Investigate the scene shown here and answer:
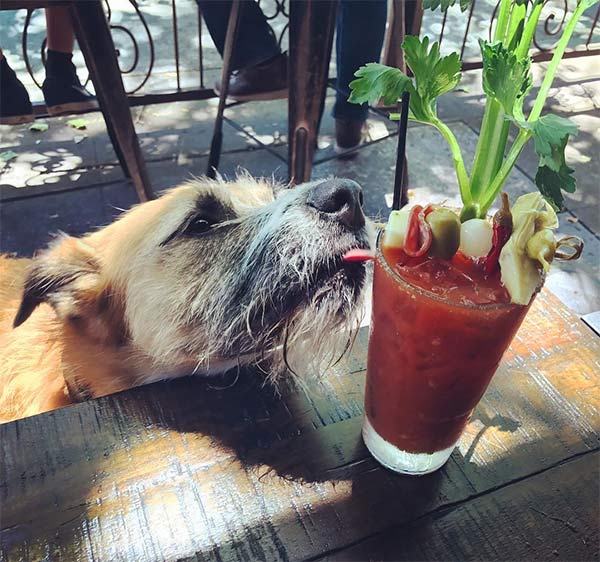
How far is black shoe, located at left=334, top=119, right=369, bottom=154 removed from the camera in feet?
14.0

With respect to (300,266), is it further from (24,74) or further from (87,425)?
(24,74)

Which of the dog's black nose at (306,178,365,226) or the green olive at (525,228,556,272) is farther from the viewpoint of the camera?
the dog's black nose at (306,178,365,226)

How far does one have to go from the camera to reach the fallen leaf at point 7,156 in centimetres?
426

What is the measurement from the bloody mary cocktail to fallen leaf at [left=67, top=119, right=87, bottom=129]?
4.26 m

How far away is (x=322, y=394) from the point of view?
1328 millimetres

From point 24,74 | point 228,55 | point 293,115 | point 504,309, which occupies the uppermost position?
point 504,309

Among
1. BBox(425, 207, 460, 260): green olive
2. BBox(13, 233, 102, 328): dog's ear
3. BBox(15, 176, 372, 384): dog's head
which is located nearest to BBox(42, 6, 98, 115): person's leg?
BBox(15, 176, 372, 384): dog's head

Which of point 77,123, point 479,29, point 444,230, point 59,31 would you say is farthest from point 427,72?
point 479,29

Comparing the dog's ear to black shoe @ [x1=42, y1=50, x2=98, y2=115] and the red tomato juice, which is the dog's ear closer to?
the red tomato juice

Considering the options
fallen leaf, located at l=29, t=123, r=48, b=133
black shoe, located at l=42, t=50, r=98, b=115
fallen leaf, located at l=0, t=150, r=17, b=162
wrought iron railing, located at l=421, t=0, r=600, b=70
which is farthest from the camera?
wrought iron railing, located at l=421, t=0, r=600, b=70

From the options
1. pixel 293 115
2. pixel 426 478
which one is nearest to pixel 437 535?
pixel 426 478

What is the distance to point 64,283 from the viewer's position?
178cm

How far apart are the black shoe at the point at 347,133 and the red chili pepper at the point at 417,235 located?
3.38 m

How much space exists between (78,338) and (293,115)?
1.90m
